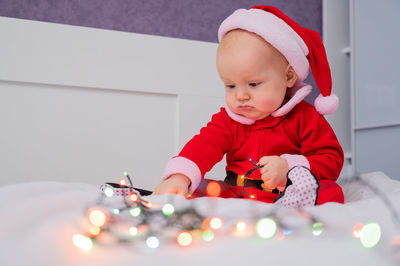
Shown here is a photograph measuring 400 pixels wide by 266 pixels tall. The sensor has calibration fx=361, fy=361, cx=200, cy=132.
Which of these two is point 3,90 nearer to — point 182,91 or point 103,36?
point 103,36

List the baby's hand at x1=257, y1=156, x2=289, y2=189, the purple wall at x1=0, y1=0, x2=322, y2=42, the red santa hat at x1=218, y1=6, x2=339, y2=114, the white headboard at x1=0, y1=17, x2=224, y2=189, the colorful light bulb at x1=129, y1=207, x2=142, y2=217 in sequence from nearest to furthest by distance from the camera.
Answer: the colorful light bulb at x1=129, y1=207, x2=142, y2=217
the baby's hand at x1=257, y1=156, x2=289, y2=189
the red santa hat at x1=218, y1=6, x2=339, y2=114
the white headboard at x1=0, y1=17, x2=224, y2=189
the purple wall at x1=0, y1=0, x2=322, y2=42

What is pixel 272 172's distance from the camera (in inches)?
33.0

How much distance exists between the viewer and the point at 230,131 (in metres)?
1.10

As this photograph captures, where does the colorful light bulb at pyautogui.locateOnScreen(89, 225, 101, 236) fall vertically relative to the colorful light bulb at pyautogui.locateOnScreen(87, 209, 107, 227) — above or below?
below

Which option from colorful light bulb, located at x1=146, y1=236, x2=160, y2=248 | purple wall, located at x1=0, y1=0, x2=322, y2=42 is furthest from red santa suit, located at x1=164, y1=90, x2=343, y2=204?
purple wall, located at x1=0, y1=0, x2=322, y2=42

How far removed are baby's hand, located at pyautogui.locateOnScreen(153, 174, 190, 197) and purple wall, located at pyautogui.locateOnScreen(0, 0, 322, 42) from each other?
1.05 meters

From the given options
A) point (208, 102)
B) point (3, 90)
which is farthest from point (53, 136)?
point (208, 102)

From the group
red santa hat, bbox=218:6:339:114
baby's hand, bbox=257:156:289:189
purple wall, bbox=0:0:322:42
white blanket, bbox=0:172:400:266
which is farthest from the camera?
purple wall, bbox=0:0:322:42

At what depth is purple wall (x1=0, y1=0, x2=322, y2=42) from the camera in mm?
1594

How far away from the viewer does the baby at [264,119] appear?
0.93 m

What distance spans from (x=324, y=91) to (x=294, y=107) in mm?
96

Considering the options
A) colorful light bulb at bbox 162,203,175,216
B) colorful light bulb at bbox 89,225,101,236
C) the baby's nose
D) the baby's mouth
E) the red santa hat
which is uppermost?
the red santa hat

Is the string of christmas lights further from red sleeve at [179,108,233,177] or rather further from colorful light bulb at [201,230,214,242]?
red sleeve at [179,108,233,177]

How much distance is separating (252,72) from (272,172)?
27 centimetres
